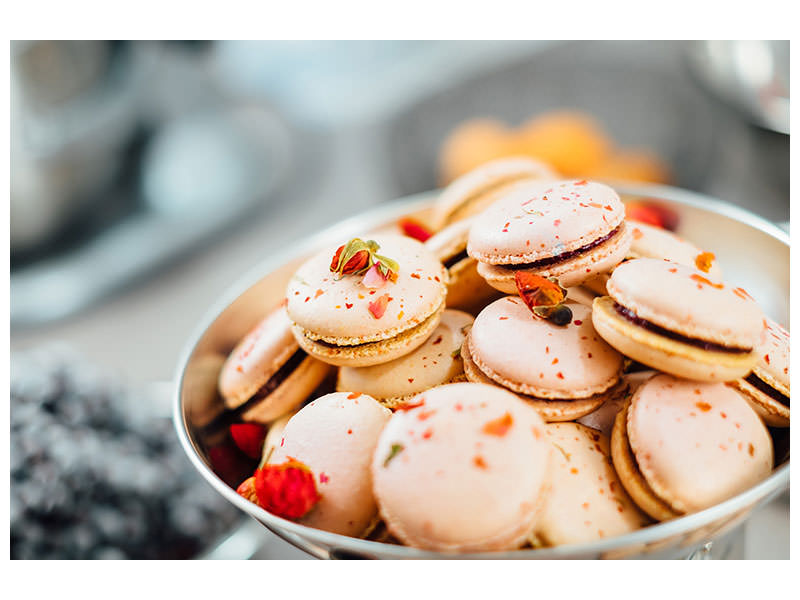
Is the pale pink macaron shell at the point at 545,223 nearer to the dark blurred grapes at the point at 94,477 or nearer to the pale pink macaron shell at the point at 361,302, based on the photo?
the pale pink macaron shell at the point at 361,302

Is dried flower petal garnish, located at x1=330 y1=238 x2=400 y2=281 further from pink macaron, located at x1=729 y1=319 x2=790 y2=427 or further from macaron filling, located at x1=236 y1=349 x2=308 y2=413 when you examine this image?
pink macaron, located at x1=729 y1=319 x2=790 y2=427

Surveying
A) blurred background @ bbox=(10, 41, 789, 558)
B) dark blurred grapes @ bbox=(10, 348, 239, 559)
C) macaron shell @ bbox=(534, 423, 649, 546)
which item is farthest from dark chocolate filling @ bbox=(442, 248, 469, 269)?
blurred background @ bbox=(10, 41, 789, 558)

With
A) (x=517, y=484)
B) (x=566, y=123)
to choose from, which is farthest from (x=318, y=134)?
(x=517, y=484)

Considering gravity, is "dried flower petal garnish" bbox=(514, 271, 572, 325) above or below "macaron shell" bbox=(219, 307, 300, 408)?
above

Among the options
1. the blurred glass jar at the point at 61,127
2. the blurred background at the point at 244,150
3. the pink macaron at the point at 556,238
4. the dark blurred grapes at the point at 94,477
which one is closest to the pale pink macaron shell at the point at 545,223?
the pink macaron at the point at 556,238

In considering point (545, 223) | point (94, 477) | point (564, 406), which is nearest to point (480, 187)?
point (545, 223)

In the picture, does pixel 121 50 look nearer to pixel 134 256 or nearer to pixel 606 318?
pixel 134 256
